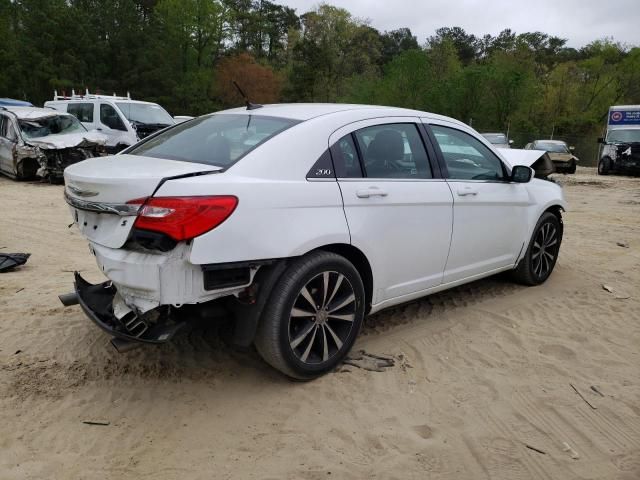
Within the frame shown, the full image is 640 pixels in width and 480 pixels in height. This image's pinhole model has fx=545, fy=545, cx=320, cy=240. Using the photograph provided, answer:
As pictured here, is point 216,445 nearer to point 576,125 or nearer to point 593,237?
point 593,237

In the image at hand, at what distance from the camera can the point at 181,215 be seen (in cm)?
276

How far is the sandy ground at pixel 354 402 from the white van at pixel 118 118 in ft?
32.6

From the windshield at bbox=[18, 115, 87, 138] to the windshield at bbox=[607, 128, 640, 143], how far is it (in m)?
19.1

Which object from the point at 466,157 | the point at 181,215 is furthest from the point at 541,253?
the point at 181,215

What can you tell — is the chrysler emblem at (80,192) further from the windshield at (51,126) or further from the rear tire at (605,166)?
the rear tire at (605,166)

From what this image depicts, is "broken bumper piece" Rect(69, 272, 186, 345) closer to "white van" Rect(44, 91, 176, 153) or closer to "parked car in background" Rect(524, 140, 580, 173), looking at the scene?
"white van" Rect(44, 91, 176, 153)

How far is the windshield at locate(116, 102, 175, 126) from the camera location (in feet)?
48.1

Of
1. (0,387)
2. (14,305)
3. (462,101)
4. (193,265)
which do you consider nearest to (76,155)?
(14,305)

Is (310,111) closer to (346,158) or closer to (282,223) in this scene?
(346,158)

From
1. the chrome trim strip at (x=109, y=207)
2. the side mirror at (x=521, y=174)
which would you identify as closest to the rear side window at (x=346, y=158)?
the chrome trim strip at (x=109, y=207)

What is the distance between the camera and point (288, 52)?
223ft

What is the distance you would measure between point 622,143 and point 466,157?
19.6 m

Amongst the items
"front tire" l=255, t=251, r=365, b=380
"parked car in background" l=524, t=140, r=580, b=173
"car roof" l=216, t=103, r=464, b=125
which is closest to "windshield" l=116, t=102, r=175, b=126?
"car roof" l=216, t=103, r=464, b=125

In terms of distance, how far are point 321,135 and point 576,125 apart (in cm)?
4953
